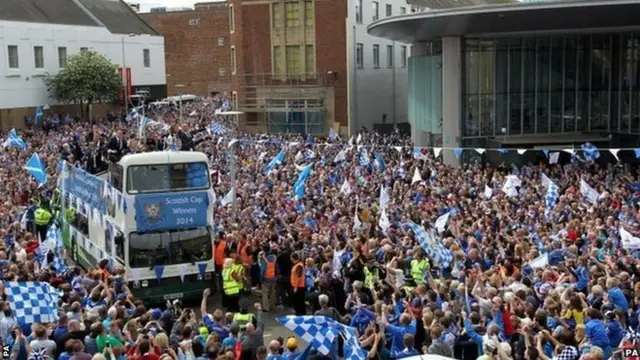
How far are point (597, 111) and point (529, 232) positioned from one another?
72.0 ft

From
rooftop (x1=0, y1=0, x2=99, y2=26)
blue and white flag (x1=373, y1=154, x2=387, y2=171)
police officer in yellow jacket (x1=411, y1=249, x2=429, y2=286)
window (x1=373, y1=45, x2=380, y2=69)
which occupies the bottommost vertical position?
police officer in yellow jacket (x1=411, y1=249, x2=429, y2=286)

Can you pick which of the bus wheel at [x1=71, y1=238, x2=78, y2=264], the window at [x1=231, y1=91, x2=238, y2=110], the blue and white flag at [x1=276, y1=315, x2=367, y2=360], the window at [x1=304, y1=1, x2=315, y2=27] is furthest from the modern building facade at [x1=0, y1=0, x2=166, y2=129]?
the blue and white flag at [x1=276, y1=315, x2=367, y2=360]

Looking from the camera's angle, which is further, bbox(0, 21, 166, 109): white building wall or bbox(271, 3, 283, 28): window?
bbox(0, 21, 166, 109): white building wall

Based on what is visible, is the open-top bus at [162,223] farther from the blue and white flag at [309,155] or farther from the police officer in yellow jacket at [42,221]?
the blue and white flag at [309,155]

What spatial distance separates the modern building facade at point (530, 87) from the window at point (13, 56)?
28448mm

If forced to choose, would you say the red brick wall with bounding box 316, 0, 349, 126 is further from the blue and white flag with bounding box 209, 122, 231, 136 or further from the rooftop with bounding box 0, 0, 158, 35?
the rooftop with bounding box 0, 0, 158, 35

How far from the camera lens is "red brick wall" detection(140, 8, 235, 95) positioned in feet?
253

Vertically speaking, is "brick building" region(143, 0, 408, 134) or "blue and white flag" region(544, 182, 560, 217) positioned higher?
"brick building" region(143, 0, 408, 134)

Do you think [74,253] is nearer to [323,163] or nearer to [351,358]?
[323,163]

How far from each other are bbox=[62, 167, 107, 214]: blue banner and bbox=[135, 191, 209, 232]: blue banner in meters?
1.94

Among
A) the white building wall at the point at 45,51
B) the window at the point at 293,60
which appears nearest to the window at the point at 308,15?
the window at the point at 293,60

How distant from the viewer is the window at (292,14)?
180 ft

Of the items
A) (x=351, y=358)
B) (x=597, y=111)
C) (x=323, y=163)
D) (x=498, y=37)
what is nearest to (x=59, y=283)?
(x=351, y=358)

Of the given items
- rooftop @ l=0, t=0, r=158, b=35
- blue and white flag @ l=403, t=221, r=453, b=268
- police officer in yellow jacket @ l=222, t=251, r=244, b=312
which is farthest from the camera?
rooftop @ l=0, t=0, r=158, b=35
